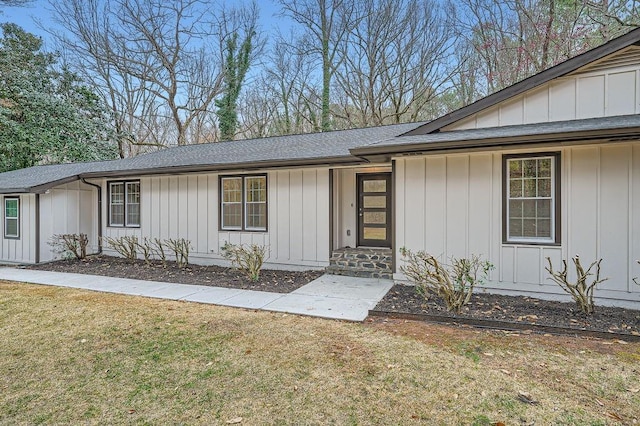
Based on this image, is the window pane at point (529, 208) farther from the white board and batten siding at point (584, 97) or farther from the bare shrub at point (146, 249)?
the bare shrub at point (146, 249)

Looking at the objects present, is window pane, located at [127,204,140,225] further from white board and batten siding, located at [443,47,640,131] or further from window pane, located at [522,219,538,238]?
window pane, located at [522,219,538,238]

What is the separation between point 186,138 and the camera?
2195cm

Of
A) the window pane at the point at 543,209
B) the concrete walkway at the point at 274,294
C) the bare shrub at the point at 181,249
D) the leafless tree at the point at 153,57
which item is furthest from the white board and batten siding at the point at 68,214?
the window pane at the point at 543,209

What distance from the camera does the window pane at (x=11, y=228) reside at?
34.3ft

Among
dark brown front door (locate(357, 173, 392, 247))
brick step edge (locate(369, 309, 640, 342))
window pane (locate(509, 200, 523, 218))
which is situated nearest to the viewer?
Result: brick step edge (locate(369, 309, 640, 342))

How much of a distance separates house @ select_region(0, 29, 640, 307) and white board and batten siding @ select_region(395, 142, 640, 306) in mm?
17

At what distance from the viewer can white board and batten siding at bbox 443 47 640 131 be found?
17.9 ft

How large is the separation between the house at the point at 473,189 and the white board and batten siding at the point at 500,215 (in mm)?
17

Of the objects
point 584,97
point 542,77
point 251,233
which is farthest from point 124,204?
point 584,97

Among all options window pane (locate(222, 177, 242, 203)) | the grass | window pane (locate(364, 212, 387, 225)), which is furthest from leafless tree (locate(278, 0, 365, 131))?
the grass

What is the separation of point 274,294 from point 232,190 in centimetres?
370

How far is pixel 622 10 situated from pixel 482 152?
948 centimetres

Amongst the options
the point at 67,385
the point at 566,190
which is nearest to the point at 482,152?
the point at 566,190

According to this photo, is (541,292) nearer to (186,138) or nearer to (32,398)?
(32,398)
